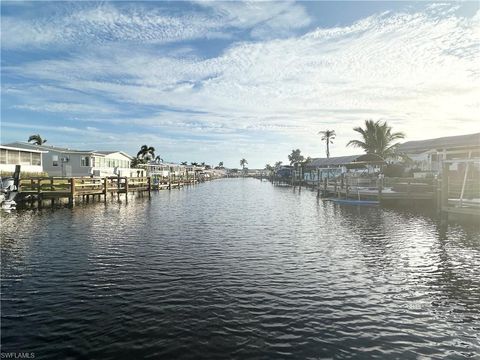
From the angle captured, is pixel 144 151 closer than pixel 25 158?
No

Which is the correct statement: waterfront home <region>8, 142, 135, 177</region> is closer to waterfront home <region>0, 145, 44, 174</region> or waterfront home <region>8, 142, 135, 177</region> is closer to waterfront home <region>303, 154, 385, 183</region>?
waterfront home <region>0, 145, 44, 174</region>

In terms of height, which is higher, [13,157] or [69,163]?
[13,157]

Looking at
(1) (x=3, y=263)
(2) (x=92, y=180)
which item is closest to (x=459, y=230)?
(1) (x=3, y=263)

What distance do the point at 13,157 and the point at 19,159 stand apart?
1390 mm

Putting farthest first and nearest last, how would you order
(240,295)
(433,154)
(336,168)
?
(336,168) → (433,154) → (240,295)

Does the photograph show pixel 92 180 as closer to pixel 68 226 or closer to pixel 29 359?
pixel 68 226

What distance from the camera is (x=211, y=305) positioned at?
10.8 m

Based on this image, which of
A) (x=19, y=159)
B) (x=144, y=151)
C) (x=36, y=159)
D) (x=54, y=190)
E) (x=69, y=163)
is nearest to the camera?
(x=54, y=190)

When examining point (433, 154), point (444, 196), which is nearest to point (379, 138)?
point (433, 154)

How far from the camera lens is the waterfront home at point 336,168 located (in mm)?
59037

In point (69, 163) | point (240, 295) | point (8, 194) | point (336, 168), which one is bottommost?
point (240, 295)

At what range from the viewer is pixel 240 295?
1167 centimetres

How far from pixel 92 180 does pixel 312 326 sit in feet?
138

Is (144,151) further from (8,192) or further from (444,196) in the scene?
(444,196)
